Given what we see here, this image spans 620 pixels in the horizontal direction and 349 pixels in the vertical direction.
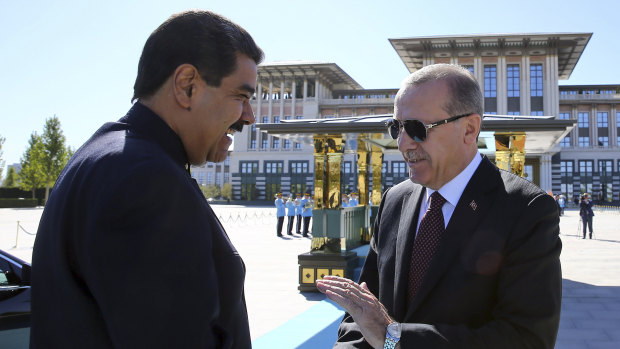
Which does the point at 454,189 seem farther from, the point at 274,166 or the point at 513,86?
the point at 274,166

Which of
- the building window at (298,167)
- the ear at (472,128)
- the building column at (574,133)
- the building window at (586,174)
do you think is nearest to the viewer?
the ear at (472,128)

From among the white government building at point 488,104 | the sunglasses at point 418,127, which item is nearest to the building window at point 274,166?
the white government building at point 488,104

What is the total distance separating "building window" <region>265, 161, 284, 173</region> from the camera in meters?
68.9

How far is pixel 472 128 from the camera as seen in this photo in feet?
6.82

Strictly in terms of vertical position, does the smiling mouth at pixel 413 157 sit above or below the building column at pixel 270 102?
below

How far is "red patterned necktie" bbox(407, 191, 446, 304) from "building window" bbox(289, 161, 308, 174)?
2585 inches

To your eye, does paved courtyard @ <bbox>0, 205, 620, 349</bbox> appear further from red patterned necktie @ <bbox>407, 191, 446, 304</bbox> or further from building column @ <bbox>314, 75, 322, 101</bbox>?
building column @ <bbox>314, 75, 322, 101</bbox>

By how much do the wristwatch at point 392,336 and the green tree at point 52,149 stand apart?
53978mm

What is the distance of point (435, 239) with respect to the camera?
196 cm

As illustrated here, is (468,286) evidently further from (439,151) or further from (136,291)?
(136,291)

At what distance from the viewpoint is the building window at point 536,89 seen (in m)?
57.2

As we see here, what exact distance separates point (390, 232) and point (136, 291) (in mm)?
1420

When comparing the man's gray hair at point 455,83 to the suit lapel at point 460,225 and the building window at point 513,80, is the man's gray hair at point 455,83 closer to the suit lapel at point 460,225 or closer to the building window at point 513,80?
the suit lapel at point 460,225

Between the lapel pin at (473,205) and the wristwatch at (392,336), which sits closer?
the wristwatch at (392,336)
